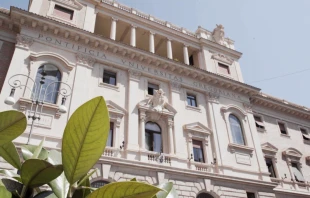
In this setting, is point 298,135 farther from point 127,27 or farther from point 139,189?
point 139,189

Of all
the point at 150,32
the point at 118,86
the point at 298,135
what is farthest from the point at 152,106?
the point at 298,135

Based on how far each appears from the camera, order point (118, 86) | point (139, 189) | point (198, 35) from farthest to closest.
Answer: point (198, 35), point (118, 86), point (139, 189)

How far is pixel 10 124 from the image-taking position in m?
1.10

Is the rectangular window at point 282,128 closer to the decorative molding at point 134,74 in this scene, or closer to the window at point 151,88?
the window at point 151,88

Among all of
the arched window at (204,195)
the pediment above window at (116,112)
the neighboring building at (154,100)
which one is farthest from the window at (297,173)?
the pediment above window at (116,112)

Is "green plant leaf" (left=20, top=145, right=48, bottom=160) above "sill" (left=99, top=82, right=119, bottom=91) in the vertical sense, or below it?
below

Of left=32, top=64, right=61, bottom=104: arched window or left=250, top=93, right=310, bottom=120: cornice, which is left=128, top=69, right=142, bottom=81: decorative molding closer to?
left=32, top=64, right=61, bottom=104: arched window

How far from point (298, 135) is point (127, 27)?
1491 centimetres

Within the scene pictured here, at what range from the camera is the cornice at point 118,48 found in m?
12.6

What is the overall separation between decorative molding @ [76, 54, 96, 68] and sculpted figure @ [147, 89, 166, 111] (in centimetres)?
359

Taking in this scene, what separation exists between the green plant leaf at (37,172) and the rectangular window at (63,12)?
48.3 ft

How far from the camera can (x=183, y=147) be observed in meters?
13.4

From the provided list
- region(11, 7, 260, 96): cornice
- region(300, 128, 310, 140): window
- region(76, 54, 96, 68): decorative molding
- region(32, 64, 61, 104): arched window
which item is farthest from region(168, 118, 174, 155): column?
region(300, 128, 310, 140): window

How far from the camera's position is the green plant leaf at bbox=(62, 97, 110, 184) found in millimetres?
1000
